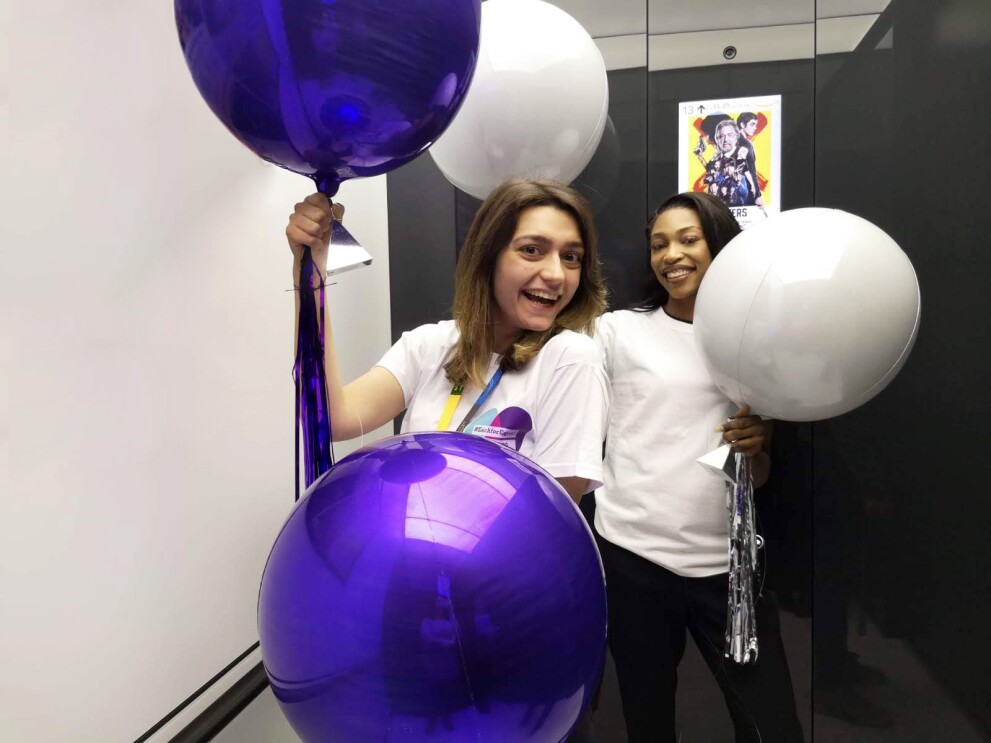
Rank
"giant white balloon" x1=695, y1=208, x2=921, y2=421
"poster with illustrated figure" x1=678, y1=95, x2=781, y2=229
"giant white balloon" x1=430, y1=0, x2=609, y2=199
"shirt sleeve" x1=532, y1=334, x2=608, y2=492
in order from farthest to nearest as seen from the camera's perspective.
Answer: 1. "poster with illustrated figure" x1=678, y1=95, x2=781, y2=229
2. "giant white balloon" x1=430, y1=0, x2=609, y2=199
3. "giant white balloon" x1=695, y1=208, x2=921, y2=421
4. "shirt sleeve" x1=532, y1=334, x2=608, y2=492

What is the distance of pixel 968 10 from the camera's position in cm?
167

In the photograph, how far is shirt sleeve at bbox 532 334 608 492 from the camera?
1044mm

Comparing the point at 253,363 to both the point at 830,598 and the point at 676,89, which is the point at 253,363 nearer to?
the point at 676,89

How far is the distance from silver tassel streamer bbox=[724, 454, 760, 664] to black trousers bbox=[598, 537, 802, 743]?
2.3 inches

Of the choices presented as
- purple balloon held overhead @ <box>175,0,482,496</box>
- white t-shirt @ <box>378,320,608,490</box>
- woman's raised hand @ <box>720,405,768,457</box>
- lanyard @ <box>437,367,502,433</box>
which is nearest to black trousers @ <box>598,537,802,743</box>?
woman's raised hand @ <box>720,405,768,457</box>

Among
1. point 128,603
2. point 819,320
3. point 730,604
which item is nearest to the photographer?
point 128,603

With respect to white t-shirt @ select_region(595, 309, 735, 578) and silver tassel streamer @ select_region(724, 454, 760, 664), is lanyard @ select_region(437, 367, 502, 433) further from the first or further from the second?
silver tassel streamer @ select_region(724, 454, 760, 664)

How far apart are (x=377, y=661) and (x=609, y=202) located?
5.06 ft

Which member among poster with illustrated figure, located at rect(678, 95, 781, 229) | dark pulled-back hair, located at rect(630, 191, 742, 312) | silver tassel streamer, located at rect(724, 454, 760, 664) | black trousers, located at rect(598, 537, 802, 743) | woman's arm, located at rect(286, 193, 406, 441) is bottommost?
black trousers, located at rect(598, 537, 802, 743)

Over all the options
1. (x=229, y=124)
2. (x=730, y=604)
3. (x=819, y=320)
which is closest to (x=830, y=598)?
(x=730, y=604)

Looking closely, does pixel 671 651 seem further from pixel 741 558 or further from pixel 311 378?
pixel 311 378

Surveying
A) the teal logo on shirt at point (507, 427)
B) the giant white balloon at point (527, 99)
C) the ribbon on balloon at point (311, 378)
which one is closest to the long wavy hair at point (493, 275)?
the teal logo on shirt at point (507, 427)

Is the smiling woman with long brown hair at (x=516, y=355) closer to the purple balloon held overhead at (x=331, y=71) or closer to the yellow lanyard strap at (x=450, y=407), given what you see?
the yellow lanyard strap at (x=450, y=407)

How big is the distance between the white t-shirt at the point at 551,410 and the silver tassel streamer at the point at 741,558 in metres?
0.50
